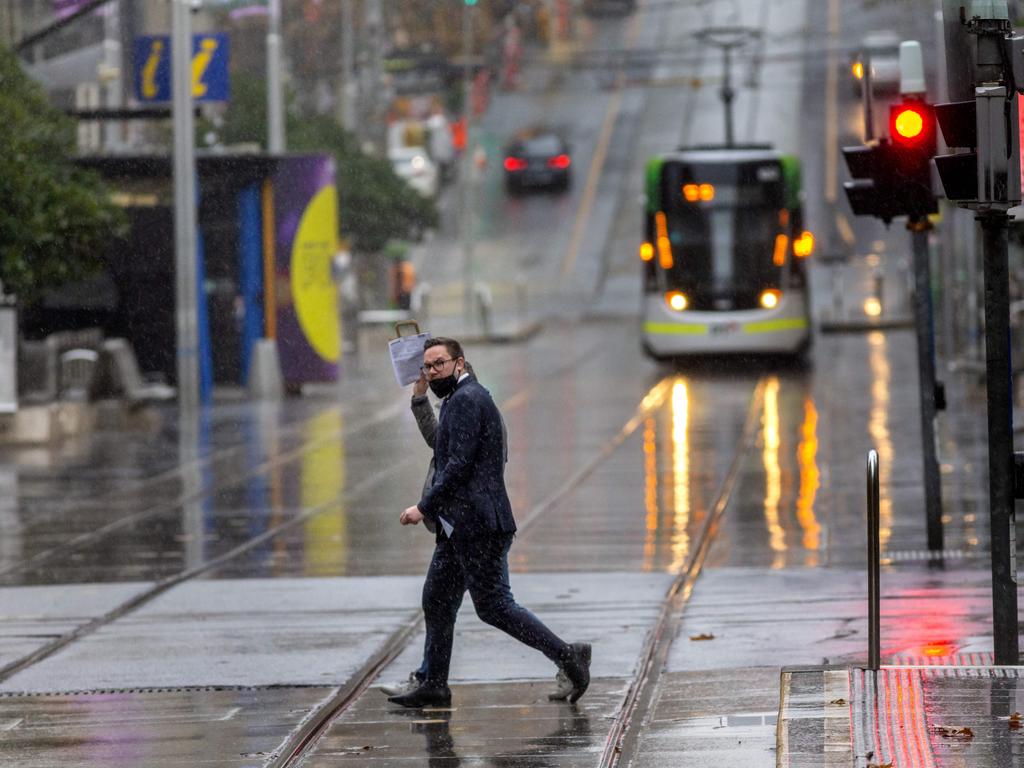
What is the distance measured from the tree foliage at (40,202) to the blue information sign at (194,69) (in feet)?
8.87

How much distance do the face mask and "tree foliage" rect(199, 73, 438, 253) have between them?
3494cm

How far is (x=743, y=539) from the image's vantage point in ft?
48.8

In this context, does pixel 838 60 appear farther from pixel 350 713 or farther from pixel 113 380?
pixel 350 713

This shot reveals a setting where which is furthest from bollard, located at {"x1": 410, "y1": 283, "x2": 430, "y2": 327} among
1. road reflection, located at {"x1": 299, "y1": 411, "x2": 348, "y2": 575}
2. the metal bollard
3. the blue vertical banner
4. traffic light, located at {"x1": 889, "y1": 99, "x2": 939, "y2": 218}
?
the metal bollard

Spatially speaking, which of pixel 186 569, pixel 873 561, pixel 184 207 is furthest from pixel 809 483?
pixel 184 207

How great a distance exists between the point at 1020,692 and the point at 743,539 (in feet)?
20.9

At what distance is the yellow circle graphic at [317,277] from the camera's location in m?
30.7

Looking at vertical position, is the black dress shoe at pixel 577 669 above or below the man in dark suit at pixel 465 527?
below

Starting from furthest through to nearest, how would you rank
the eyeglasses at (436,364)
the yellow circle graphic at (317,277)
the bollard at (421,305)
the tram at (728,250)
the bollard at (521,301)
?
the bollard at (521,301)
the bollard at (421,305)
the tram at (728,250)
the yellow circle graphic at (317,277)
the eyeglasses at (436,364)

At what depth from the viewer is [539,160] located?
64.0 metres

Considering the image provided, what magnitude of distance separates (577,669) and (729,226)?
22.9 metres

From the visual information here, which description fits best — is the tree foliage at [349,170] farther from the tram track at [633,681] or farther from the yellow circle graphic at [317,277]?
the tram track at [633,681]

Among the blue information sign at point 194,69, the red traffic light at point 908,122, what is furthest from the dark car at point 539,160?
the red traffic light at point 908,122

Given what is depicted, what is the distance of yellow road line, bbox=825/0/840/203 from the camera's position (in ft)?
201
